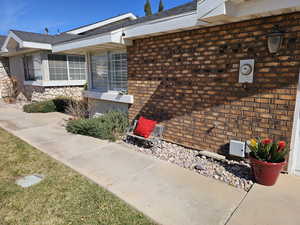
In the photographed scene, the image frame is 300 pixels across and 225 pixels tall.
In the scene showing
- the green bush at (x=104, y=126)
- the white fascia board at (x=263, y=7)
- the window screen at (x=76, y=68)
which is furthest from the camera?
the window screen at (x=76, y=68)

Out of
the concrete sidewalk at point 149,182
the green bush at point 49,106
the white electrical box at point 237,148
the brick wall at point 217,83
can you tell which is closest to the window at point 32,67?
the green bush at point 49,106

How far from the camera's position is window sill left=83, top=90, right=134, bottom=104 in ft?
20.0

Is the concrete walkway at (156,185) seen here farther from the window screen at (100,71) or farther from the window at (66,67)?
the window at (66,67)

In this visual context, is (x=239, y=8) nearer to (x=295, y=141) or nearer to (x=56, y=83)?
(x=295, y=141)

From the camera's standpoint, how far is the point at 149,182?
3.38 metres

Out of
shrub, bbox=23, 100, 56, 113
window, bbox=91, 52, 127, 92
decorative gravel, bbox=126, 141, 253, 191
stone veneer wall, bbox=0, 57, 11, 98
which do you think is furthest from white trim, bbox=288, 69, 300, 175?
stone veneer wall, bbox=0, 57, 11, 98

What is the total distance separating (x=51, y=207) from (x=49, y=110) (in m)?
8.32

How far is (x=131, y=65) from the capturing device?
588cm

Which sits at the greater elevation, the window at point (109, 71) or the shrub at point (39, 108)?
the window at point (109, 71)

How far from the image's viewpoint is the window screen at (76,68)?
1170cm

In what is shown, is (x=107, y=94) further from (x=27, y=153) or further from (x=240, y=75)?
(x=240, y=75)

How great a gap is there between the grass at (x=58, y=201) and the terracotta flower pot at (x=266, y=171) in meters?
2.03

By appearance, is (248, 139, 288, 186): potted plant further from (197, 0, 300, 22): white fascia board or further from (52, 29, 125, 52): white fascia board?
(52, 29, 125, 52): white fascia board

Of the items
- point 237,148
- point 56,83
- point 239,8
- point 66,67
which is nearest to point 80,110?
point 56,83
